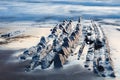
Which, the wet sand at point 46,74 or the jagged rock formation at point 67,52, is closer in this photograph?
the wet sand at point 46,74

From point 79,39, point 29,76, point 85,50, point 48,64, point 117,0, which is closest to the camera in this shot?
point 29,76

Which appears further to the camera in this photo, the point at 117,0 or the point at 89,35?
→ the point at 117,0

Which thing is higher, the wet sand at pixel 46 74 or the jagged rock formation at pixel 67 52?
the jagged rock formation at pixel 67 52

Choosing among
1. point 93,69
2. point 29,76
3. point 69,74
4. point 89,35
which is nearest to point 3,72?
point 29,76

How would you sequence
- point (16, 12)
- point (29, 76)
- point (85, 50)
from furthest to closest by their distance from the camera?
point (16, 12), point (85, 50), point (29, 76)

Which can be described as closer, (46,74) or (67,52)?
(46,74)

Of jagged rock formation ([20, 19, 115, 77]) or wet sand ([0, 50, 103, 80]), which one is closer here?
wet sand ([0, 50, 103, 80])

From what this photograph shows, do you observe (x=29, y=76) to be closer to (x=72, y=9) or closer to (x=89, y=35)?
(x=89, y=35)

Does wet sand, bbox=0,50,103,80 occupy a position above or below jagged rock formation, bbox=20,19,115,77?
below
